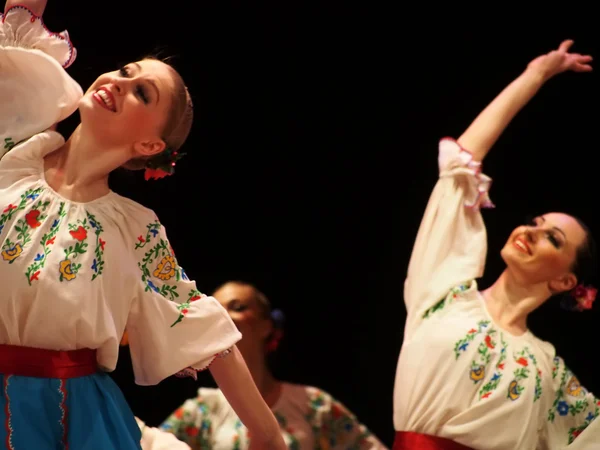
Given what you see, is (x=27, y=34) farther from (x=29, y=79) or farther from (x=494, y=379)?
(x=494, y=379)

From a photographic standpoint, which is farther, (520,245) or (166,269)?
(520,245)

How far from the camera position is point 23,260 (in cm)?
196

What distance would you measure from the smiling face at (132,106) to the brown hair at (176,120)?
0.01 m

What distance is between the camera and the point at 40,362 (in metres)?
1.99

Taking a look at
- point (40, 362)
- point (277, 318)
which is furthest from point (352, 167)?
point (40, 362)

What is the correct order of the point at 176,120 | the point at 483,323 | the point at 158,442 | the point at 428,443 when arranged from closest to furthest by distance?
the point at 176,120, the point at 158,442, the point at 428,443, the point at 483,323

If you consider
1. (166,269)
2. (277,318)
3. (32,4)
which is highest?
(32,4)

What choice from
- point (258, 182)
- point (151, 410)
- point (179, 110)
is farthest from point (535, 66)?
point (151, 410)

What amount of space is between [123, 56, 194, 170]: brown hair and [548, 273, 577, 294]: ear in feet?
5.02

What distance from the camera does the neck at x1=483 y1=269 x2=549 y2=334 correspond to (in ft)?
10.4

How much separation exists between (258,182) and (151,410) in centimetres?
98

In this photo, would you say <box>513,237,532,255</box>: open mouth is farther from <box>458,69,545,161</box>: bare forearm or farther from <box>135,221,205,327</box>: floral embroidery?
<box>135,221,205,327</box>: floral embroidery

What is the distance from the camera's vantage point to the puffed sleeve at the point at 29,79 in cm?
211

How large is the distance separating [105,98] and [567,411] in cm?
179
